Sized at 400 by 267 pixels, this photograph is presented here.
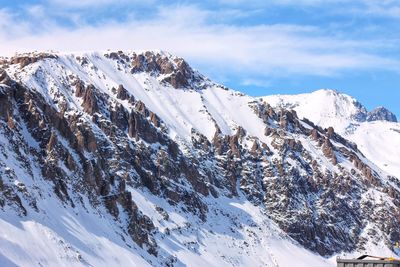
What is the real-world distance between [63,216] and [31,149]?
730 inches

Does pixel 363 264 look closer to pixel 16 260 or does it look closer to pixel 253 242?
pixel 16 260

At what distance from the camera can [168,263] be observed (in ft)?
504

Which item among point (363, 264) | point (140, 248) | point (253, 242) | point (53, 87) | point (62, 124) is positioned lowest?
point (363, 264)

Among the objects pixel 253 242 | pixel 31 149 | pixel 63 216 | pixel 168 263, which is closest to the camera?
pixel 63 216

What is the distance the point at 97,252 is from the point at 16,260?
2193 cm

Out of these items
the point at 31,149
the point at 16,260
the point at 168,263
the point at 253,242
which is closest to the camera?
the point at 16,260

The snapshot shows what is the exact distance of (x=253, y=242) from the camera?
627 ft

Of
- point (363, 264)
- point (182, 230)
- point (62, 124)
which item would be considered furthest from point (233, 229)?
point (363, 264)

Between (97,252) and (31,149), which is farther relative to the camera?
(31,149)

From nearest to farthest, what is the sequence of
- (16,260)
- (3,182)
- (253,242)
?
(16,260)
(3,182)
(253,242)

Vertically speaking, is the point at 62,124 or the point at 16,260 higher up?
the point at 62,124

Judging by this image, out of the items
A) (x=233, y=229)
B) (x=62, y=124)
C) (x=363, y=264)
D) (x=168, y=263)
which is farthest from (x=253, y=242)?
(x=363, y=264)

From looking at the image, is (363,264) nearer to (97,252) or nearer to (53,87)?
(97,252)

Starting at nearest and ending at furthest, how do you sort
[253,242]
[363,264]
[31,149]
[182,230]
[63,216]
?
[363,264]
[63,216]
[31,149]
[182,230]
[253,242]
